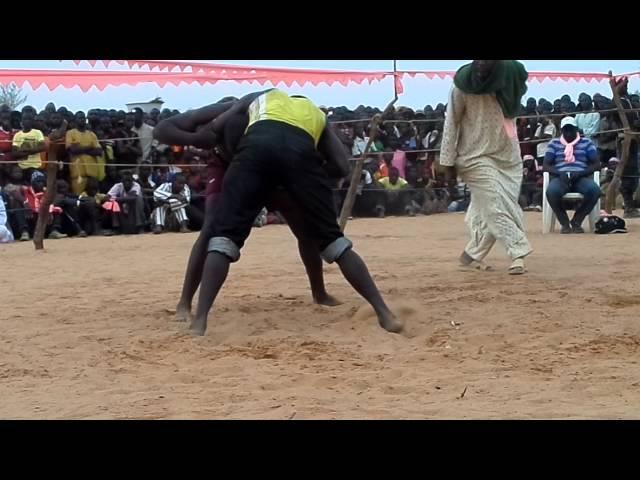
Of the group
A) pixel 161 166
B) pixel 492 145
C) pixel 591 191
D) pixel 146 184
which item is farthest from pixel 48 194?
pixel 591 191

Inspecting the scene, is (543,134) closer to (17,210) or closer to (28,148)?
(28,148)

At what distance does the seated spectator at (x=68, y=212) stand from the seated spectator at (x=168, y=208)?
44.3 inches

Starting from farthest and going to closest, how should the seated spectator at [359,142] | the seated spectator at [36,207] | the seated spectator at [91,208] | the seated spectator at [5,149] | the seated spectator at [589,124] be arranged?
the seated spectator at [359,142] < the seated spectator at [589,124] < the seated spectator at [91,208] < the seated spectator at [5,149] < the seated spectator at [36,207]

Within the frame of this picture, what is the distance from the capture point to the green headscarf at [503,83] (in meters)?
7.04

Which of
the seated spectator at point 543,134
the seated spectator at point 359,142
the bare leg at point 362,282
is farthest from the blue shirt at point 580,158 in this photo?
the bare leg at point 362,282

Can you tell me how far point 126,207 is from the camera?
13.8 metres

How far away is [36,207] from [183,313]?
8.09 metres

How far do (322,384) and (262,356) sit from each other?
0.66 meters

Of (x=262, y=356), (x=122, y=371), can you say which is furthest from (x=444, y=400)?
(x=122, y=371)

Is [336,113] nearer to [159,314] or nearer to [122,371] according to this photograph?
[159,314]

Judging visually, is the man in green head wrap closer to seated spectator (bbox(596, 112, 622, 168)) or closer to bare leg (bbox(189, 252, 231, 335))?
bare leg (bbox(189, 252, 231, 335))

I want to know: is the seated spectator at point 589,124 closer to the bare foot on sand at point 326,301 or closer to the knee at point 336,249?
the bare foot on sand at point 326,301

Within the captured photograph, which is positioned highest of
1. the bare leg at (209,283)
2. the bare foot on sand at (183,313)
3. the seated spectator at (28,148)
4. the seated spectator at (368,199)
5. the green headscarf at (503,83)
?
the green headscarf at (503,83)

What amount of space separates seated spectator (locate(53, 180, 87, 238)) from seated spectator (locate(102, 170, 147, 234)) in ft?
1.54
